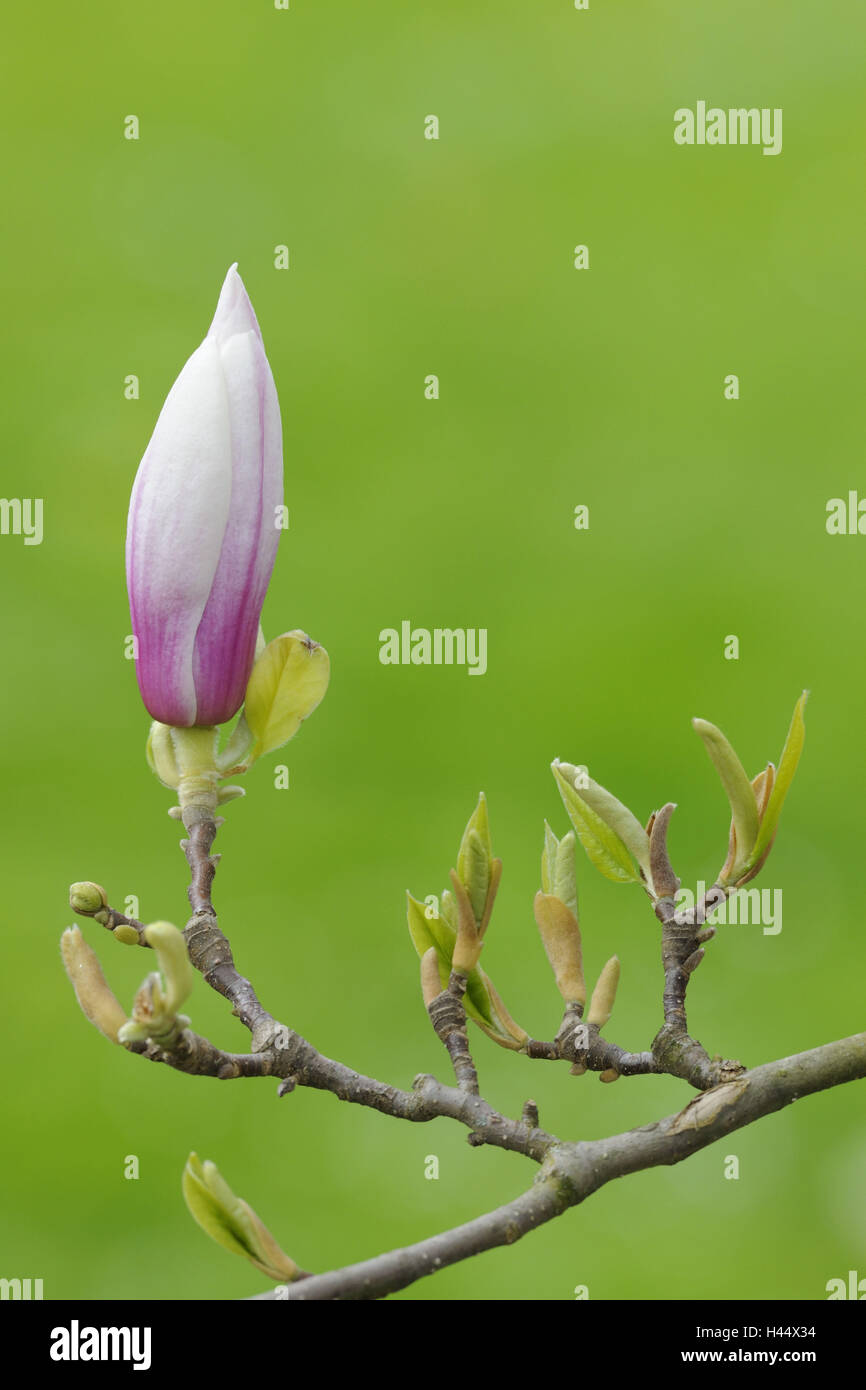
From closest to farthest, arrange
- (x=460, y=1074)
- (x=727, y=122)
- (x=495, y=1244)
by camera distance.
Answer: (x=495, y=1244) → (x=460, y=1074) → (x=727, y=122)

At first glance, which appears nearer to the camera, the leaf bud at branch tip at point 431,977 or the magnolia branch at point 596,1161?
the magnolia branch at point 596,1161

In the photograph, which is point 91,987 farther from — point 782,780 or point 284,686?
point 782,780

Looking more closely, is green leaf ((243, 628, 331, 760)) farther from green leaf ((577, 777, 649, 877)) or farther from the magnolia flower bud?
green leaf ((577, 777, 649, 877))

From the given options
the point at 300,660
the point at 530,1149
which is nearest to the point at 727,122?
the point at 300,660

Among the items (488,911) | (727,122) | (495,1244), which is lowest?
(495,1244)

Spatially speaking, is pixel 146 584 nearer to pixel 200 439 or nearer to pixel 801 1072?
pixel 200 439

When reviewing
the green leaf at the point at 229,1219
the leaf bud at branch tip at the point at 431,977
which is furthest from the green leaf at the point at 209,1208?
the leaf bud at branch tip at the point at 431,977

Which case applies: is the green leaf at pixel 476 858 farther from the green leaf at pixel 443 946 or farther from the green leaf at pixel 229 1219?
the green leaf at pixel 229 1219

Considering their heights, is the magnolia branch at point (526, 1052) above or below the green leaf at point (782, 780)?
below
